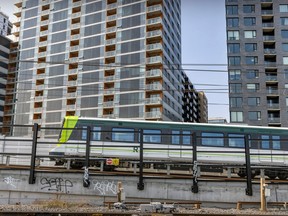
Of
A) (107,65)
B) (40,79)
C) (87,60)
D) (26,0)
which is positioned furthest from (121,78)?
(26,0)

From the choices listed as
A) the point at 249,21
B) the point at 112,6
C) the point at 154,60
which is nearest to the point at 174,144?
the point at 154,60

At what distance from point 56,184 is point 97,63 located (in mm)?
64696

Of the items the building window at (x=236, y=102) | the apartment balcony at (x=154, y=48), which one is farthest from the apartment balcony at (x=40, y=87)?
the building window at (x=236, y=102)

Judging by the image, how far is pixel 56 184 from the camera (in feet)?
40.6

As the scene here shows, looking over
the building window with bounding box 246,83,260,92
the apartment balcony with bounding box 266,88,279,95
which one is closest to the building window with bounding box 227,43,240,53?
the building window with bounding box 246,83,260,92

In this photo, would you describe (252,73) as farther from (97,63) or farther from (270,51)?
(97,63)

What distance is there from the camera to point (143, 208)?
10492 mm

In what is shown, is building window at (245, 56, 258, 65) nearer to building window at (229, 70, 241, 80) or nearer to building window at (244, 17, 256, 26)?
building window at (229, 70, 241, 80)

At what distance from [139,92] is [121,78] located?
6125 millimetres

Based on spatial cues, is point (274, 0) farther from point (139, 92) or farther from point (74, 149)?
point (74, 149)

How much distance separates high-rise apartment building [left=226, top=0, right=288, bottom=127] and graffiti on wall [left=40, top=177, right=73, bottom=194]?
5684 cm

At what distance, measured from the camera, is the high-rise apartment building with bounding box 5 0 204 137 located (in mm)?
70062

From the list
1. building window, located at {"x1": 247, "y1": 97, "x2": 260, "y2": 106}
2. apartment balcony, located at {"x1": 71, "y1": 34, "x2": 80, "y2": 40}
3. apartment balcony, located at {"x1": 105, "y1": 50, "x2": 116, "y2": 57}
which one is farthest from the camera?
apartment balcony, located at {"x1": 71, "y1": 34, "x2": 80, "y2": 40}

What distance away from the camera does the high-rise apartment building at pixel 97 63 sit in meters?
70.1
